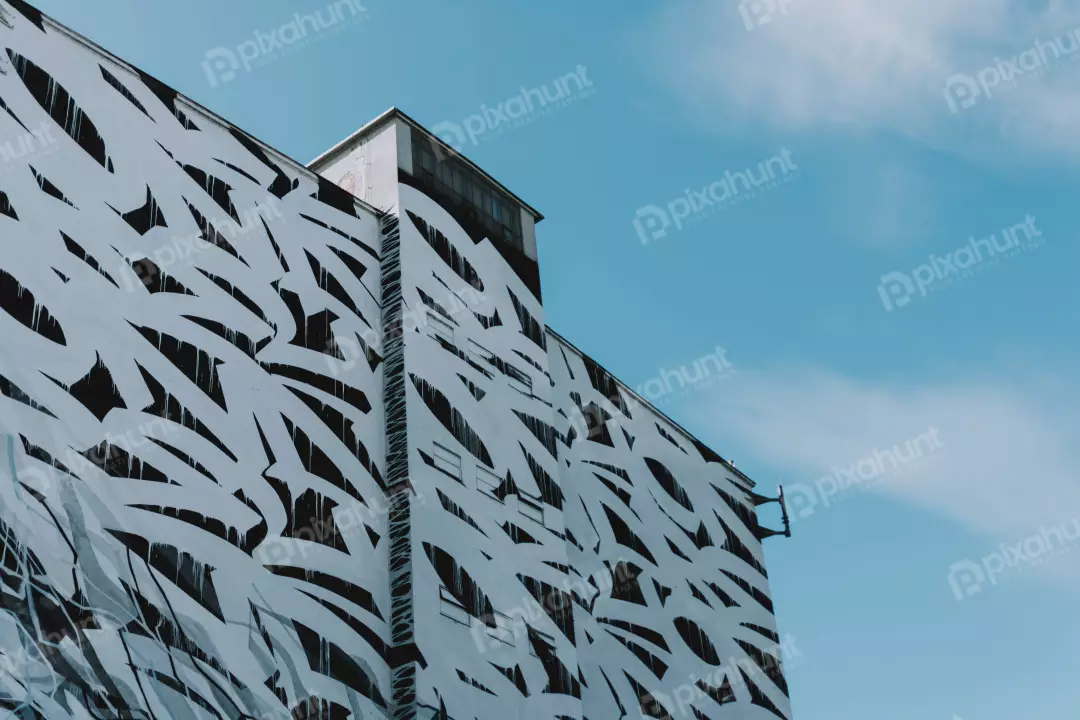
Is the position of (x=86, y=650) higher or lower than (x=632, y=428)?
lower

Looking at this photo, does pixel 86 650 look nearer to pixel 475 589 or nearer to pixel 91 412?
pixel 91 412

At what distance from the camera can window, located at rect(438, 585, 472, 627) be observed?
28219 mm

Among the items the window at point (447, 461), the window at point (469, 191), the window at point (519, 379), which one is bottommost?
the window at point (447, 461)

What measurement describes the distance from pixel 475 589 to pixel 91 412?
8876mm

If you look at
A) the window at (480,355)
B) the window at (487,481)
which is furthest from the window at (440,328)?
the window at (487,481)

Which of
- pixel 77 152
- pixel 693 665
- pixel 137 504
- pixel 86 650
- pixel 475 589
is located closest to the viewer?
pixel 86 650

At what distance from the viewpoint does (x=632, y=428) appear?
3925 centimetres

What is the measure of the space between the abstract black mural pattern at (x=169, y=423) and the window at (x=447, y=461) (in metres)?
1.23

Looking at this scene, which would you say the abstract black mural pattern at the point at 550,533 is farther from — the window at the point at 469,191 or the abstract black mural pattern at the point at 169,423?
the abstract black mural pattern at the point at 169,423

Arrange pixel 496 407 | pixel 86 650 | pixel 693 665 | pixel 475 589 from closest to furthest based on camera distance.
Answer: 1. pixel 86 650
2. pixel 475 589
3. pixel 496 407
4. pixel 693 665

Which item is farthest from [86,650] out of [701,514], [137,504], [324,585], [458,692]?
[701,514]

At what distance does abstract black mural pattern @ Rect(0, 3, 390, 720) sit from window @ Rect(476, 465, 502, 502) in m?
2.40

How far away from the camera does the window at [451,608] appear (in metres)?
28.2

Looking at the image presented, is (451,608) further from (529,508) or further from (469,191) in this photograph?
(469,191)
